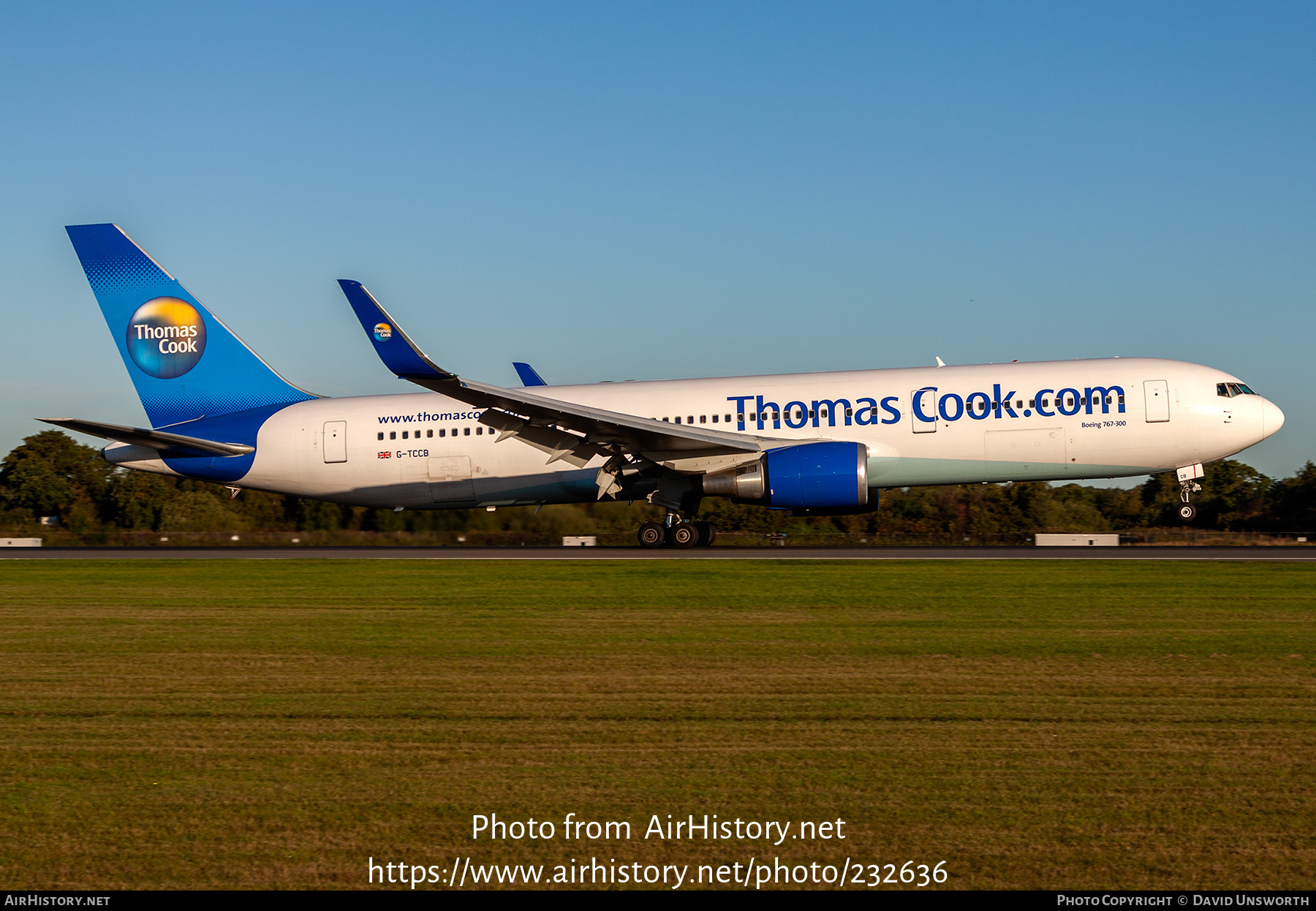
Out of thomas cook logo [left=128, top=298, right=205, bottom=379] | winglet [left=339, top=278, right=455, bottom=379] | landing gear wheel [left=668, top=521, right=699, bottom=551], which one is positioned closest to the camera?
winglet [left=339, top=278, right=455, bottom=379]

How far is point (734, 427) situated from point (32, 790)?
19.9 metres

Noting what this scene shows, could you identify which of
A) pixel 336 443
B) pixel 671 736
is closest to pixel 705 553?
pixel 336 443

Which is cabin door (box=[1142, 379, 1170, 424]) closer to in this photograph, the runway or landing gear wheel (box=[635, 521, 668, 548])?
the runway

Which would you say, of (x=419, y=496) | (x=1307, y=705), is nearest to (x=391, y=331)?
(x=419, y=496)

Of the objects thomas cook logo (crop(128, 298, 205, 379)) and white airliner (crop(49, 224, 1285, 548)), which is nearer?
white airliner (crop(49, 224, 1285, 548))

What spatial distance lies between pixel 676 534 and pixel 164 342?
13.8 metres

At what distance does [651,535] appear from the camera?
83.4ft

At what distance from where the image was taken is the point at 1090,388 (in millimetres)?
23375

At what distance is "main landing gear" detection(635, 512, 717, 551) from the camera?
25.1 meters

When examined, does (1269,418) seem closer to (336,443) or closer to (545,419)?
(545,419)

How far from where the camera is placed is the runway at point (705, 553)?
21.4m

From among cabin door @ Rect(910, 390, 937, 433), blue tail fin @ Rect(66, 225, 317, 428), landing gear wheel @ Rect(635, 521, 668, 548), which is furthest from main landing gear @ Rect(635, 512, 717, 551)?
blue tail fin @ Rect(66, 225, 317, 428)

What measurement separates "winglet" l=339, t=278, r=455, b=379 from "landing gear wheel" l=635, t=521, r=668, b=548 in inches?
264

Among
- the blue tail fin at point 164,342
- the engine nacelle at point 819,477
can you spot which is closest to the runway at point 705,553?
the engine nacelle at point 819,477
